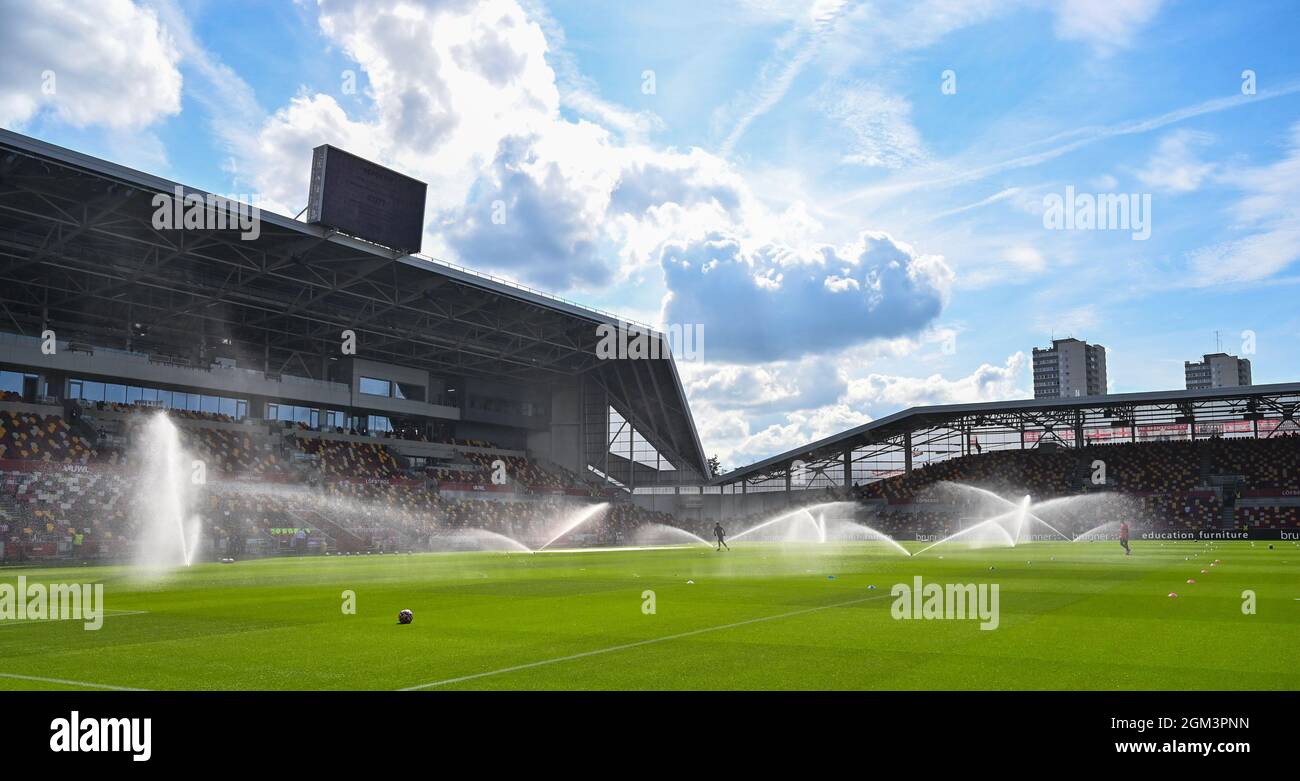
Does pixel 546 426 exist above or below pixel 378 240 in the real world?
below

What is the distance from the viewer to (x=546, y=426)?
299 feet

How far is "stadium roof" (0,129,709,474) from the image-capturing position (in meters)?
43.4

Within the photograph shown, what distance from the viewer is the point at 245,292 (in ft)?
187

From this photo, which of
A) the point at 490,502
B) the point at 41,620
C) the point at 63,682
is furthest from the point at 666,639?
the point at 490,502

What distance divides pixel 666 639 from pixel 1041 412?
82.0m

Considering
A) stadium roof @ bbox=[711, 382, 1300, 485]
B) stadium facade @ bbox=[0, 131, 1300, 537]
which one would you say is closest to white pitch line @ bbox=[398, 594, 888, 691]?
stadium facade @ bbox=[0, 131, 1300, 537]

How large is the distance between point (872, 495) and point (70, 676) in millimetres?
86753

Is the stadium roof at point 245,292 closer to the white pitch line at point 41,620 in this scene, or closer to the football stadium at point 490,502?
the football stadium at point 490,502

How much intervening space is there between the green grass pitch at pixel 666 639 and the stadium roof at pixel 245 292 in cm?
2536
